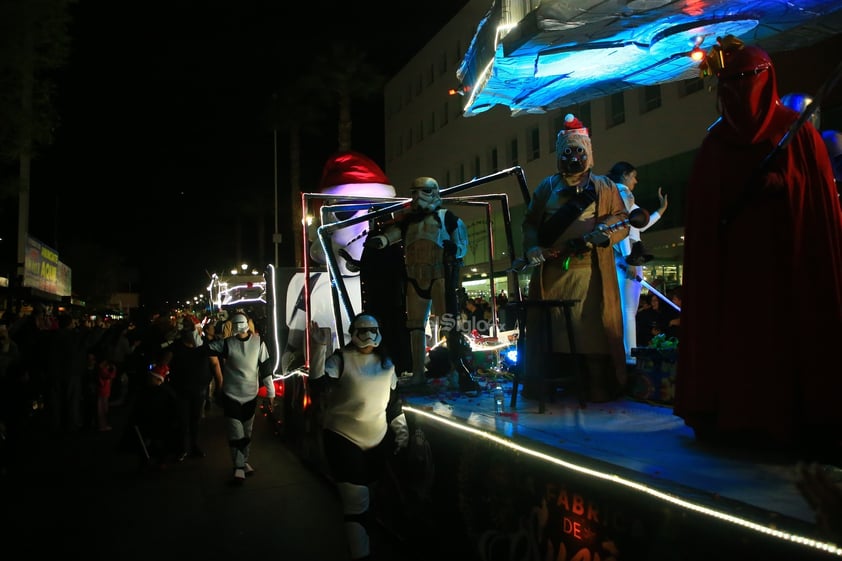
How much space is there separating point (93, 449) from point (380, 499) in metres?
6.49

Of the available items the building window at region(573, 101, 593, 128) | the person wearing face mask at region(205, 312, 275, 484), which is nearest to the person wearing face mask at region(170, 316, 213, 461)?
the person wearing face mask at region(205, 312, 275, 484)

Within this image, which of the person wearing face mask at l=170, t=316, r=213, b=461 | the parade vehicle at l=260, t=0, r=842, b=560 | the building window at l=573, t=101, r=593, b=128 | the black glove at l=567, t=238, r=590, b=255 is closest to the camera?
the parade vehicle at l=260, t=0, r=842, b=560

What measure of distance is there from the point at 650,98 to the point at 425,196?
51.7 ft

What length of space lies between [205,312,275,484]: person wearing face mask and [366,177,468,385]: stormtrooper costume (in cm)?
247

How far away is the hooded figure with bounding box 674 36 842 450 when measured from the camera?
331 centimetres

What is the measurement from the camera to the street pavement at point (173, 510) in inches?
225

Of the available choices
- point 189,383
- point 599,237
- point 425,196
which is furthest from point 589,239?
point 189,383

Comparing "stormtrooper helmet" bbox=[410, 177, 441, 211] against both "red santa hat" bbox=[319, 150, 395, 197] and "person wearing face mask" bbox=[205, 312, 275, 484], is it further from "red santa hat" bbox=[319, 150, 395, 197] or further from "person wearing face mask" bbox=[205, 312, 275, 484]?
"red santa hat" bbox=[319, 150, 395, 197]

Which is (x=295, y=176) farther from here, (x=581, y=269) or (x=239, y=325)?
(x=581, y=269)

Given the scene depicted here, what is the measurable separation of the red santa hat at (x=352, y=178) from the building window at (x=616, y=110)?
535 inches

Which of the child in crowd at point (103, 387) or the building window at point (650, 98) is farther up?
the building window at point (650, 98)

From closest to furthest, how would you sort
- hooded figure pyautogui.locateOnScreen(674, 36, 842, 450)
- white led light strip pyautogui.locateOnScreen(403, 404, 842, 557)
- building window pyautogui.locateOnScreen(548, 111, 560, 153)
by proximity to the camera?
white led light strip pyautogui.locateOnScreen(403, 404, 842, 557) < hooded figure pyautogui.locateOnScreen(674, 36, 842, 450) < building window pyautogui.locateOnScreen(548, 111, 560, 153)

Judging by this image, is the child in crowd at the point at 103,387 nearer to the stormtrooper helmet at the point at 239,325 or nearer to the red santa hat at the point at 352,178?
the stormtrooper helmet at the point at 239,325

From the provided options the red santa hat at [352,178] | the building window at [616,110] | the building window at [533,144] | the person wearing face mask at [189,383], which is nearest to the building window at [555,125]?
the building window at [533,144]
